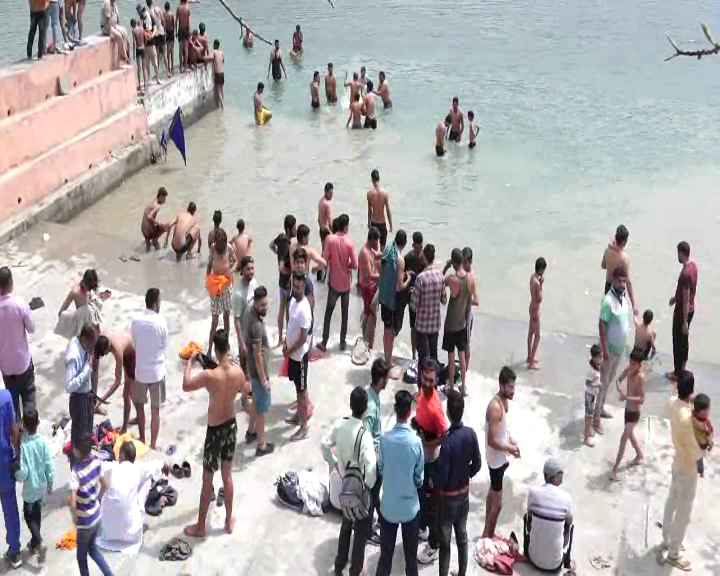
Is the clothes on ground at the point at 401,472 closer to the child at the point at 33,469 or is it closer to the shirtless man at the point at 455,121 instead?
the child at the point at 33,469

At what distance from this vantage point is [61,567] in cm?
659

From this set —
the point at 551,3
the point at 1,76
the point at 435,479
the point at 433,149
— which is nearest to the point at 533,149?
the point at 433,149

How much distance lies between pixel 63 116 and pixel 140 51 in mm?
4956

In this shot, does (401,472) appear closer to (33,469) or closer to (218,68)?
(33,469)

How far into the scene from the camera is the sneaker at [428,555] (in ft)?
22.7

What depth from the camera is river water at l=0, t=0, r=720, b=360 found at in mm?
14141

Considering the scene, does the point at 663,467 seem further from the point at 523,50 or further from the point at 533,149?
the point at 523,50

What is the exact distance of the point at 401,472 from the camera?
6.07 m

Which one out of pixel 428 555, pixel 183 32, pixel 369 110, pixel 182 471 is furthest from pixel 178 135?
pixel 428 555

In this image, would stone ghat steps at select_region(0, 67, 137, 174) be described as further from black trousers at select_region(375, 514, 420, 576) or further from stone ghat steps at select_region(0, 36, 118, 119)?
black trousers at select_region(375, 514, 420, 576)

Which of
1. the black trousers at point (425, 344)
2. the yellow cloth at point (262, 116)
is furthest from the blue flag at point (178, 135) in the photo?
the black trousers at point (425, 344)

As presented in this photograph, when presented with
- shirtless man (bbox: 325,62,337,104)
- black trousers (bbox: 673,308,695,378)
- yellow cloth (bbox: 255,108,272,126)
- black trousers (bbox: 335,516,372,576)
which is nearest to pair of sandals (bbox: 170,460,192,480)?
black trousers (bbox: 335,516,372,576)

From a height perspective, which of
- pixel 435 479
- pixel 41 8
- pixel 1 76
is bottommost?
Result: pixel 435 479

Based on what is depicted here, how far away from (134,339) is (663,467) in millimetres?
4958
